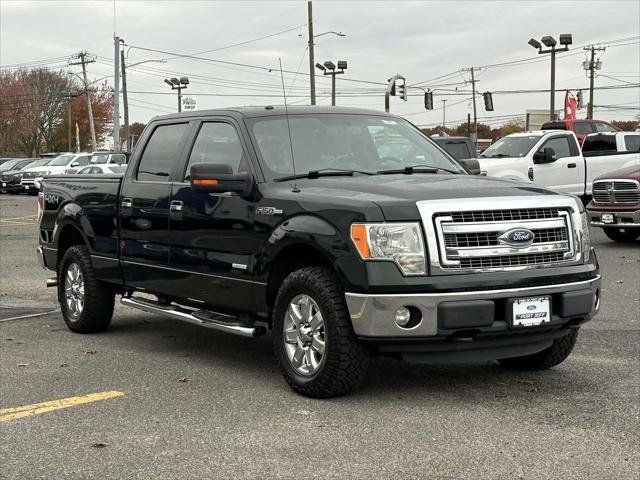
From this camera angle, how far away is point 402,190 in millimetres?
5535

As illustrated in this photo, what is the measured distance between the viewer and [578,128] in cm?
2780

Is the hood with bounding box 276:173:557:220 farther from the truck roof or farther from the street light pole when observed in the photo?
the street light pole

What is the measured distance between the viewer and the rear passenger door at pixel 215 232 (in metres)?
6.20

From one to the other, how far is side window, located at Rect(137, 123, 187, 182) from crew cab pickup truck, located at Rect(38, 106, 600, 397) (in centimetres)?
2

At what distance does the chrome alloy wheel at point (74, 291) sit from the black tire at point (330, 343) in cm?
322

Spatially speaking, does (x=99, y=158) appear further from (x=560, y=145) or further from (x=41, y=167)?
(x=560, y=145)

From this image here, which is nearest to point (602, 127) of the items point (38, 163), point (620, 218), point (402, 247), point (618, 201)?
point (618, 201)

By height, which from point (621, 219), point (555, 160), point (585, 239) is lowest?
point (621, 219)

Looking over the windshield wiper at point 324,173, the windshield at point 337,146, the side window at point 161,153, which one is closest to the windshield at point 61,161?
the side window at point 161,153

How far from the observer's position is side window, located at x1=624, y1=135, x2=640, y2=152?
21672 millimetres

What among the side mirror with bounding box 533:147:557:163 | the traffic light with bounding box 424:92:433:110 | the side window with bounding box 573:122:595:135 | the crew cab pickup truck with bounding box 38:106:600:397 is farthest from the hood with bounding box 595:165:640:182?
the traffic light with bounding box 424:92:433:110

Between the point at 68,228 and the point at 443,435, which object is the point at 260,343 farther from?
the point at 443,435

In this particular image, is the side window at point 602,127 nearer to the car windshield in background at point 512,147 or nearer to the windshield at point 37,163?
the car windshield in background at point 512,147

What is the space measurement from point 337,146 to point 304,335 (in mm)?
1590
